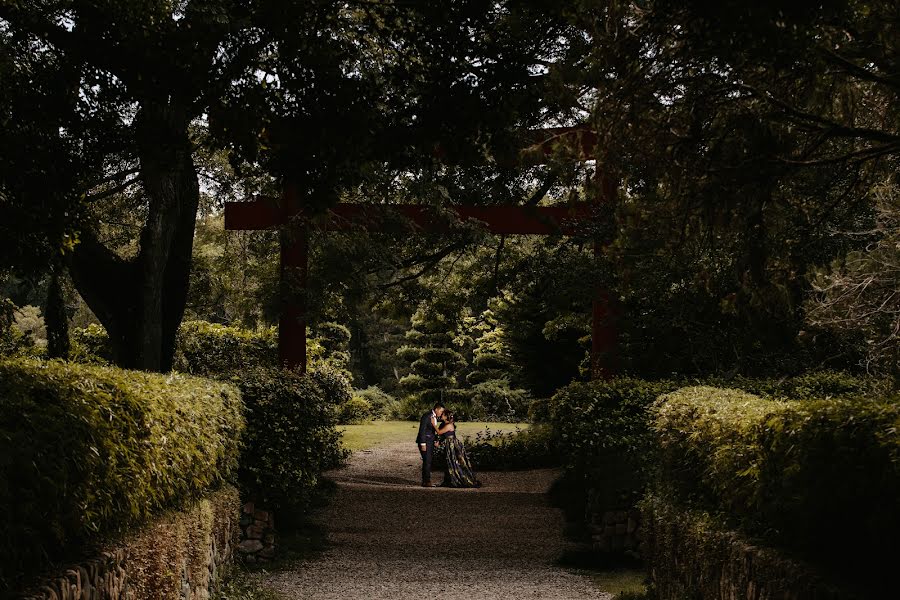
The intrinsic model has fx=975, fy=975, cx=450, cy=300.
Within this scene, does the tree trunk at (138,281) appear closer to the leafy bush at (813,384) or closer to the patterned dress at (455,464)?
the patterned dress at (455,464)

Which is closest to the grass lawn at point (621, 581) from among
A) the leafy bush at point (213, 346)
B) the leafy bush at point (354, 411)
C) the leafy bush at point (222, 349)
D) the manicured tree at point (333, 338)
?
the leafy bush at point (213, 346)

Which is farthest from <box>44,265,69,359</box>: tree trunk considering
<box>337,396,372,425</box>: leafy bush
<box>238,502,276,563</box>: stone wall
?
<box>337,396,372,425</box>: leafy bush

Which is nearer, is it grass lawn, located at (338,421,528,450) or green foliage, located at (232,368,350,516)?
green foliage, located at (232,368,350,516)

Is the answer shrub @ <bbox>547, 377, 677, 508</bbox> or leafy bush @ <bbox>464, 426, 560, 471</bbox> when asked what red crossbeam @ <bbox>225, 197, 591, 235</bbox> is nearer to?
shrub @ <bbox>547, 377, 677, 508</bbox>

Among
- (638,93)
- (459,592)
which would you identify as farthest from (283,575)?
(638,93)

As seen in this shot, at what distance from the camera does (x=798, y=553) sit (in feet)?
14.3

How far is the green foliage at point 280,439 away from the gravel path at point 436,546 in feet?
2.62

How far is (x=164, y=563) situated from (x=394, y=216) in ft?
31.9

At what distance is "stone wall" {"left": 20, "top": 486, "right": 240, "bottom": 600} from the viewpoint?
3.61m

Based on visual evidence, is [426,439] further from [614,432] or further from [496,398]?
[496,398]

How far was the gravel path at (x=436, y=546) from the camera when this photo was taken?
9047mm

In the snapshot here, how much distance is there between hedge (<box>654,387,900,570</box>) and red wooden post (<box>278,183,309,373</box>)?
9.11 metres

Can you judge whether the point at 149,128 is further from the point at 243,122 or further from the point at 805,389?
the point at 805,389

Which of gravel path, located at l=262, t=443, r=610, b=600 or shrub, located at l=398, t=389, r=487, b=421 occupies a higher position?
shrub, located at l=398, t=389, r=487, b=421
